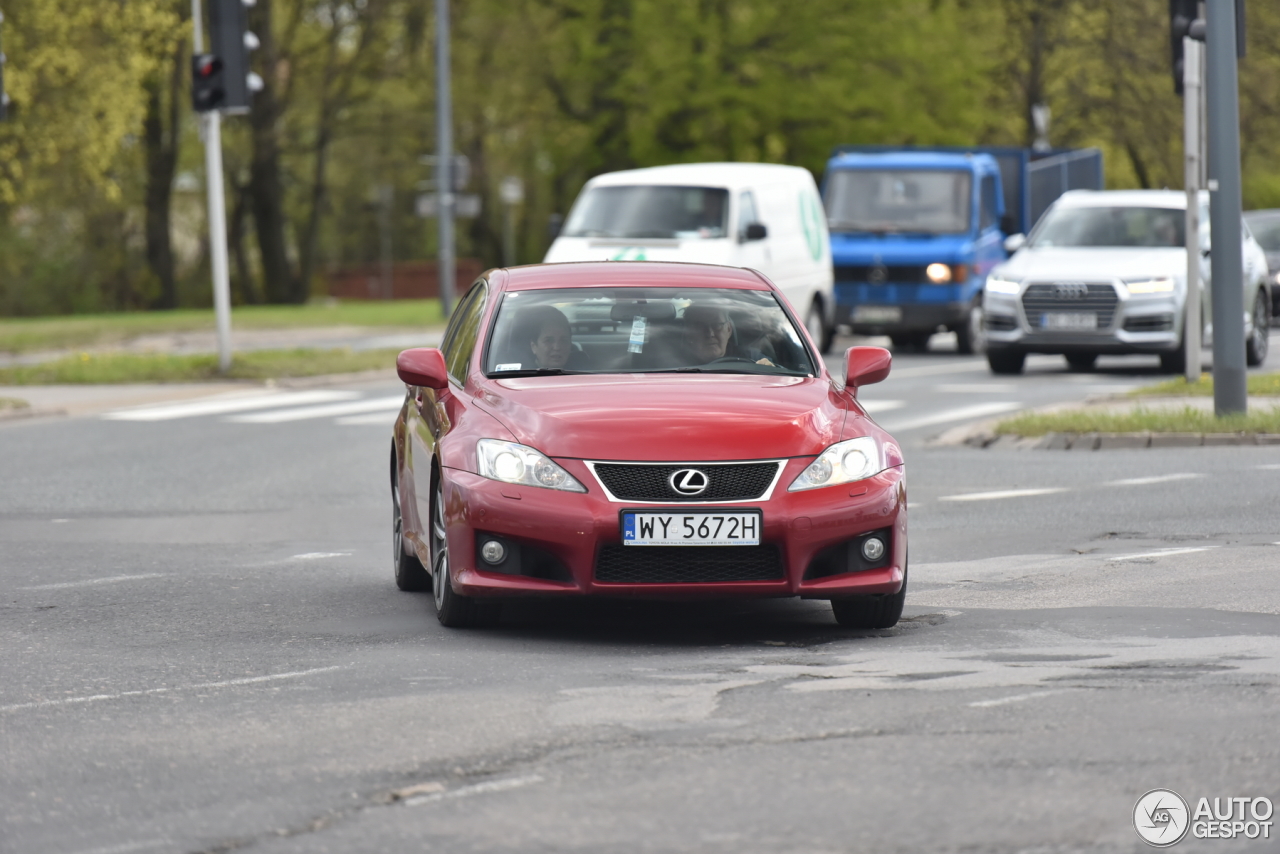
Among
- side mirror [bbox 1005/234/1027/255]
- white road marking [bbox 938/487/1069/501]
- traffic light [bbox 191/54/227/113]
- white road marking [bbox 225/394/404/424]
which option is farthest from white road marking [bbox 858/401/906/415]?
side mirror [bbox 1005/234/1027/255]

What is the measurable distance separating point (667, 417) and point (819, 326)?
61.8 feet

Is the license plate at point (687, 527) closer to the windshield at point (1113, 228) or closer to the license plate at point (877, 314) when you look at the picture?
the windshield at point (1113, 228)

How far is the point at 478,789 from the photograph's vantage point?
5508mm

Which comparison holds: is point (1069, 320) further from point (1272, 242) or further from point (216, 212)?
point (1272, 242)

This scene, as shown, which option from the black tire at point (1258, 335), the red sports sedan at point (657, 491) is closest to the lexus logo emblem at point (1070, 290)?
the black tire at point (1258, 335)

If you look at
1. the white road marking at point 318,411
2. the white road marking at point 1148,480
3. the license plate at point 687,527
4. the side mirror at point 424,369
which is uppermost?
the side mirror at point 424,369

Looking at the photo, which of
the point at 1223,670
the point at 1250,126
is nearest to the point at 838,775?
the point at 1223,670

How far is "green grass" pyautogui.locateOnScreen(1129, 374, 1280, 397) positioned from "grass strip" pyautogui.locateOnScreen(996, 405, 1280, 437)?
1.62 metres

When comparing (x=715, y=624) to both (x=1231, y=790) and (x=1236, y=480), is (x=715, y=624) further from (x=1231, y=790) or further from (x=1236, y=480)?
(x=1236, y=480)

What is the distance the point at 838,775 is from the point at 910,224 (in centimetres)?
2359

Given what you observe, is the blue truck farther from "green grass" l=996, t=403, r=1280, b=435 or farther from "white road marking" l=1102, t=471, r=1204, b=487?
"white road marking" l=1102, t=471, r=1204, b=487

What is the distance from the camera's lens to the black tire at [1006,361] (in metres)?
24.2

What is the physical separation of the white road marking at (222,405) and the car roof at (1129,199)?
832cm

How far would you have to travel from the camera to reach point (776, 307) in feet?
31.2
